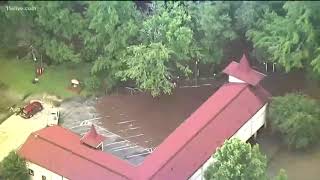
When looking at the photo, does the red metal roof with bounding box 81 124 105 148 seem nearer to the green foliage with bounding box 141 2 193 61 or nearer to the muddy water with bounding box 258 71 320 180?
the green foliage with bounding box 141 2 193 61

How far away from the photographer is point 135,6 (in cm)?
2053

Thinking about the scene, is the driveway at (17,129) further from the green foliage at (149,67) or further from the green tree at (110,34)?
the green foliage at (149,67)

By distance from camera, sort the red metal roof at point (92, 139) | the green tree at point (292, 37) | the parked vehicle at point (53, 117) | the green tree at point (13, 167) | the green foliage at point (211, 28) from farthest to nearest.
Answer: the parked vehicle at point (53, 117) → the green foliage at point (211, 28) → the green tree at point (292, 37) → the red metal roof at point (92, 139) → the green tree at point (13, 167)

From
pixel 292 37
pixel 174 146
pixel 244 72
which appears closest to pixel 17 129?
pixel 174 146

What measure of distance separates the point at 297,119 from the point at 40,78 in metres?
7.03

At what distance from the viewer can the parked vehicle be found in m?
20.5

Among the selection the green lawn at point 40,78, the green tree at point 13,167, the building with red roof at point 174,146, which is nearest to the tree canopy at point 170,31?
the green lawn at point 40,78

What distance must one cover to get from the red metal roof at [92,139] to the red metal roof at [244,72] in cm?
377

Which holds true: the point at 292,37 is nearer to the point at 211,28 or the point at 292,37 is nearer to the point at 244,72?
the point at 244,72

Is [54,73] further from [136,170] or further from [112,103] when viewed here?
[136,170]

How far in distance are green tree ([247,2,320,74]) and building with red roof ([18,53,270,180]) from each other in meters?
0.80

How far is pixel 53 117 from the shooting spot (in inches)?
815

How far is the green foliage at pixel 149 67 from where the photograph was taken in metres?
20.0

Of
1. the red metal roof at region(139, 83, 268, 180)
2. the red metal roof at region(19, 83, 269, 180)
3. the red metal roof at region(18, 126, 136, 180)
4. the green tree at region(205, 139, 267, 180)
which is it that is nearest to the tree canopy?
the red metal roof at region(139, 83, 268, 180)
